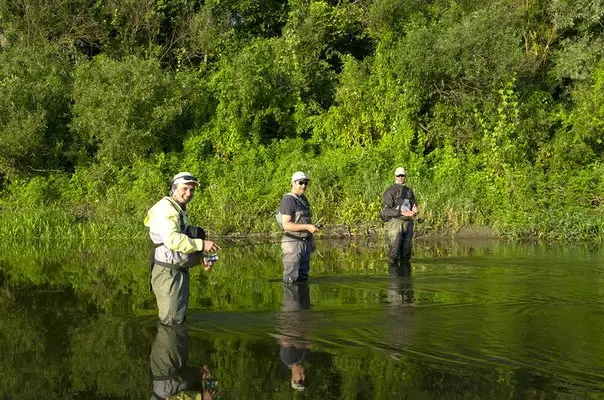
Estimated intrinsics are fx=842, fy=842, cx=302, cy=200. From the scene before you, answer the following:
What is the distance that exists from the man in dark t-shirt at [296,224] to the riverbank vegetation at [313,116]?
868 cm

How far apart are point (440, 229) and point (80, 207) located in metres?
9.70

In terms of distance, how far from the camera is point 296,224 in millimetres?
11070

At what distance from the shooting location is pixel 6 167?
23.8m

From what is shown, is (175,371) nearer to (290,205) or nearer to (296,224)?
(296,224)

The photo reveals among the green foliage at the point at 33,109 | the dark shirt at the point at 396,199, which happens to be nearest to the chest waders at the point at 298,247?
the dark shirt at the point at 396,199

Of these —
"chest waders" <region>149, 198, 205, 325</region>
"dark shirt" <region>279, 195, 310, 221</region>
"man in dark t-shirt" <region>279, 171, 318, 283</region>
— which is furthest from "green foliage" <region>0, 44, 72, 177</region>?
"chest waders" <region>149, 198, 205, 325</region>

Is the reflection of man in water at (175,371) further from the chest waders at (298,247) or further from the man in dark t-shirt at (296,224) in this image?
the chest waders at (298,247)

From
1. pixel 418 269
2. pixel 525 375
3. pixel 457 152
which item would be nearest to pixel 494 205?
pixel 457 152

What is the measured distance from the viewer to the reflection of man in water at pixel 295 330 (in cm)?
730

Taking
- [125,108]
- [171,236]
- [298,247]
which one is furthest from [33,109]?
[171,236]

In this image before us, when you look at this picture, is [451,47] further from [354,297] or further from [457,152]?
[354,297]

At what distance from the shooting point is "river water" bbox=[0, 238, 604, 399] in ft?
22.6

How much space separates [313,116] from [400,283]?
1344 cm

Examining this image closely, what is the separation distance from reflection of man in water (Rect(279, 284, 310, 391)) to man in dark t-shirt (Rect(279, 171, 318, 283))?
453 millimetres
